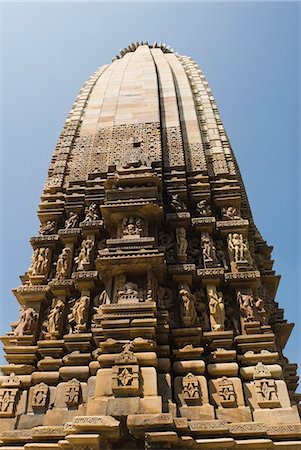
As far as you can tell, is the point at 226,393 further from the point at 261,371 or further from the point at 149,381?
the point at 149,381

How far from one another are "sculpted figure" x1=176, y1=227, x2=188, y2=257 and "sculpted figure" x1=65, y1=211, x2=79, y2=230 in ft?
8.26

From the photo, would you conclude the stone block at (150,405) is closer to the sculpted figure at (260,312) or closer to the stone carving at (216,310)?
the stone carving at (216,310)

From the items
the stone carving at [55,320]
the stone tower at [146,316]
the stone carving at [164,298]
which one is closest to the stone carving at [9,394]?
the stone tower at [146,316]

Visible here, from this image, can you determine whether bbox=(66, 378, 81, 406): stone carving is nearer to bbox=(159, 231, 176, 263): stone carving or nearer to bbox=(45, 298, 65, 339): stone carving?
bbox=(45, 298, 65, 339): stone carving

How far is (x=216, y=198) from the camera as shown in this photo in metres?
9.95

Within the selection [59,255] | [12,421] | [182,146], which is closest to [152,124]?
[182,146]

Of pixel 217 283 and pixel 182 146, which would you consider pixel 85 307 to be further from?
pixel 182 146

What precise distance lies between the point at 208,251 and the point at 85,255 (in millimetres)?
2675

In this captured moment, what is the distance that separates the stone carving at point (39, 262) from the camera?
29.3 ft

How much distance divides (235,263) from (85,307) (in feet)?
10.5

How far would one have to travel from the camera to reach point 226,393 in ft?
21.8

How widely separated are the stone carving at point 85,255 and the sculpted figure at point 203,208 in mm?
2644

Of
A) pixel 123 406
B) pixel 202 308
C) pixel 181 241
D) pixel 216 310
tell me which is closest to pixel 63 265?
pixel 181 241

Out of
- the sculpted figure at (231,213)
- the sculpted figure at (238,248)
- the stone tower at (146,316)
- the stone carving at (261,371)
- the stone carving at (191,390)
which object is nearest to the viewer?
the stone tower at (146,316)
